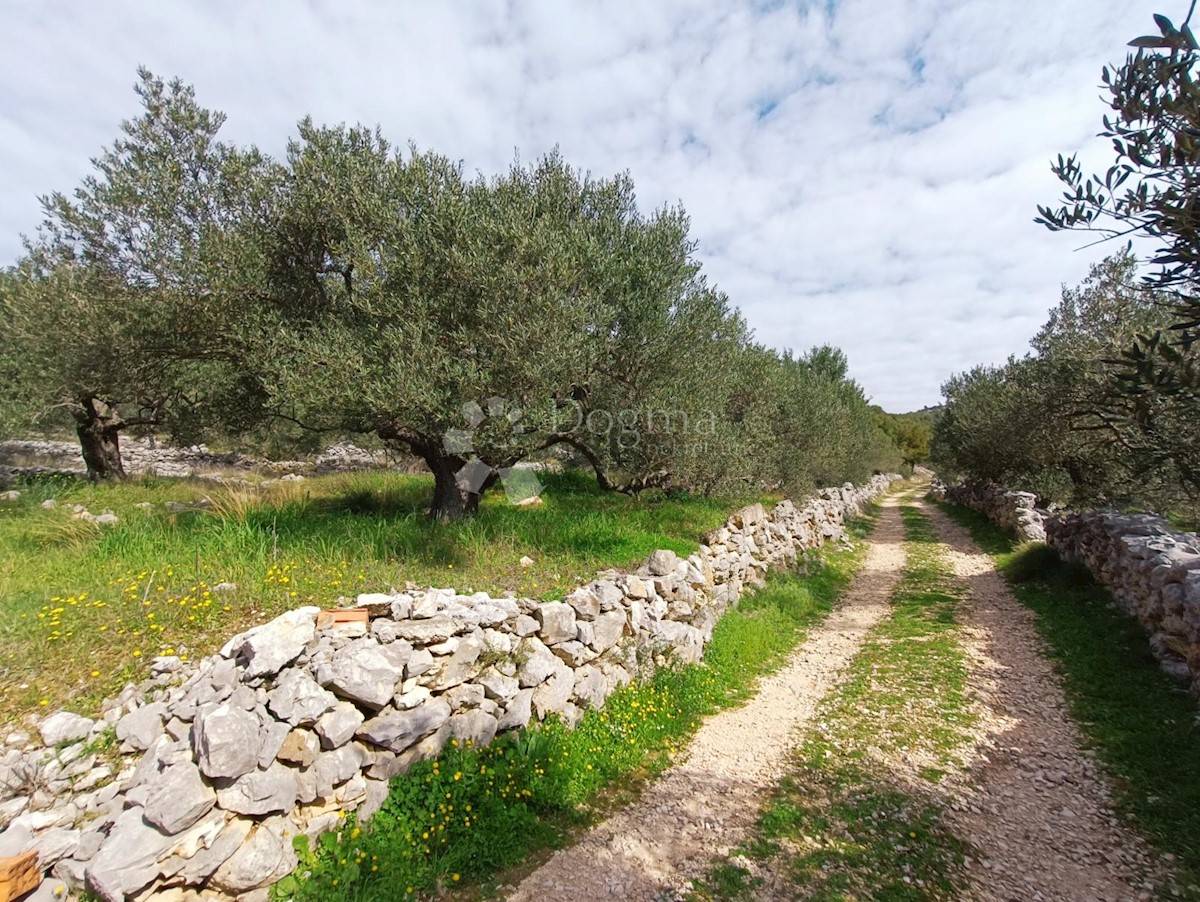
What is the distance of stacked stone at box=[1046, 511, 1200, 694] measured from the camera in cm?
670

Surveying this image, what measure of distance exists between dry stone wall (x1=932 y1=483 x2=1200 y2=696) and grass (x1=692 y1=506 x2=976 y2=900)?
7.70ft

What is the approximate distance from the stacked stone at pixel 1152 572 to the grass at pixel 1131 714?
0.23 meters

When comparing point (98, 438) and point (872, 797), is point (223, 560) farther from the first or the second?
point (98, 438)

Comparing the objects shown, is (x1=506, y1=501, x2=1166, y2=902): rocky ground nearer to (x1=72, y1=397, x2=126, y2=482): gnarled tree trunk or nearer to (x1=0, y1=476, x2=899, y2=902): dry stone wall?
(x1=0, y1=476, x2=899, y2=902): dry stone wall

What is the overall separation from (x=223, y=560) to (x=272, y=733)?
345cm

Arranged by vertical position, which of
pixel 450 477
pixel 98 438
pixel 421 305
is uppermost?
pixel 421 305

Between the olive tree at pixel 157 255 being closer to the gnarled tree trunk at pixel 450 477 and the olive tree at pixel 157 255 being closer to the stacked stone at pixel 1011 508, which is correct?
the gnarled tree trunk at pixel 450 477

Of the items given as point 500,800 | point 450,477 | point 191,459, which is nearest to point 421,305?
point 450,477

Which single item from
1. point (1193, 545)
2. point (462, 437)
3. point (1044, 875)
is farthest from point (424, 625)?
point (1193, 545)

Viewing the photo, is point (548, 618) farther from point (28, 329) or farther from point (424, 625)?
point (28, 329)

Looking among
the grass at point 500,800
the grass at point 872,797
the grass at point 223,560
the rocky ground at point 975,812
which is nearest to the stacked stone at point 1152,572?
the rocky ground at point 975,812

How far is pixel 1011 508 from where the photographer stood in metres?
18.4

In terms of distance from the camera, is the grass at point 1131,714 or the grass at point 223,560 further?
the grass at point 223,560

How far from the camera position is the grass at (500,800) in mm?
3906
